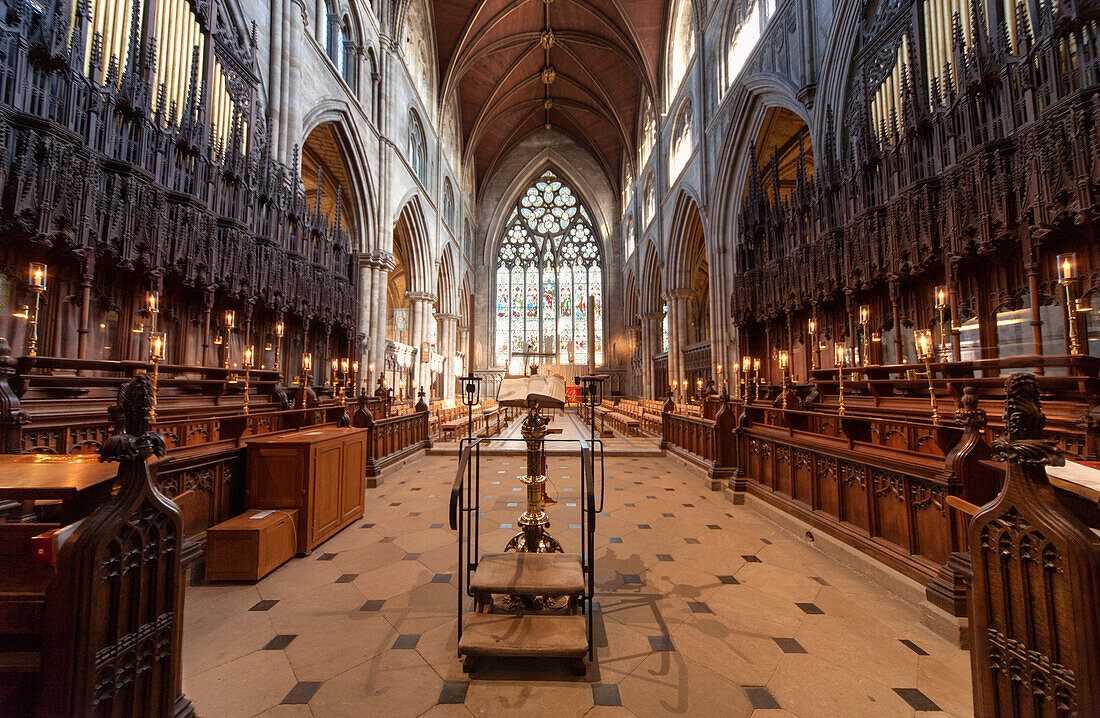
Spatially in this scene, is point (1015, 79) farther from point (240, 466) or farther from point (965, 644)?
point (240, 466)

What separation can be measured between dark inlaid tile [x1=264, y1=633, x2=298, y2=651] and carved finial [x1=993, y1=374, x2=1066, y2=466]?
3522mm

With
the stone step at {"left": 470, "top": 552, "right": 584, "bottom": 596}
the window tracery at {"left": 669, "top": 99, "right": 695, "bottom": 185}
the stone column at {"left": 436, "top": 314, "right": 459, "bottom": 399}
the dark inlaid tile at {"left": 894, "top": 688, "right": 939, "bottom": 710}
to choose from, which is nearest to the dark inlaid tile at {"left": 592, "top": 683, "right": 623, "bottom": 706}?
the stone step at {"left": 470, "top": 552, "right": 584, "bottom": 596}

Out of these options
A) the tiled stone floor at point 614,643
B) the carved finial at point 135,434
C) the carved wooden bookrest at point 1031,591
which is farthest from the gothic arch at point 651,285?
the carved finial at point 135,434

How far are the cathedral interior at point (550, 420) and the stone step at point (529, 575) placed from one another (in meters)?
0.03

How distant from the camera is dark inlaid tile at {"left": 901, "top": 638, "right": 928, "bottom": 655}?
7.89 ft

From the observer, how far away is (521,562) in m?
2.66

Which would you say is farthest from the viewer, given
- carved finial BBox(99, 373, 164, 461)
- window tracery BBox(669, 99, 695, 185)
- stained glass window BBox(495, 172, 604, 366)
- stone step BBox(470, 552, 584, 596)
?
stained glass window BBox(495, 172, 604, 366)

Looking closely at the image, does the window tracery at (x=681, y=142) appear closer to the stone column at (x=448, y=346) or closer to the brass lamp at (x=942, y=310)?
the brass lamp at (x=942, y=310)

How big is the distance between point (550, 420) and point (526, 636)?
121cm

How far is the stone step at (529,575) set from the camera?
91.3 inches

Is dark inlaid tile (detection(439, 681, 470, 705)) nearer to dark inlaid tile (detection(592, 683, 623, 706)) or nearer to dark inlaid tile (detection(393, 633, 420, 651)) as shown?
dark inlaid tile (detection(393, 633, 420, 651))

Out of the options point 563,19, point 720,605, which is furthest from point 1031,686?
point 563,19

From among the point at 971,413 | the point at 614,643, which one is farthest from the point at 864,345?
the point at 614,643

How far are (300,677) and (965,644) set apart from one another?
12.1 feet
